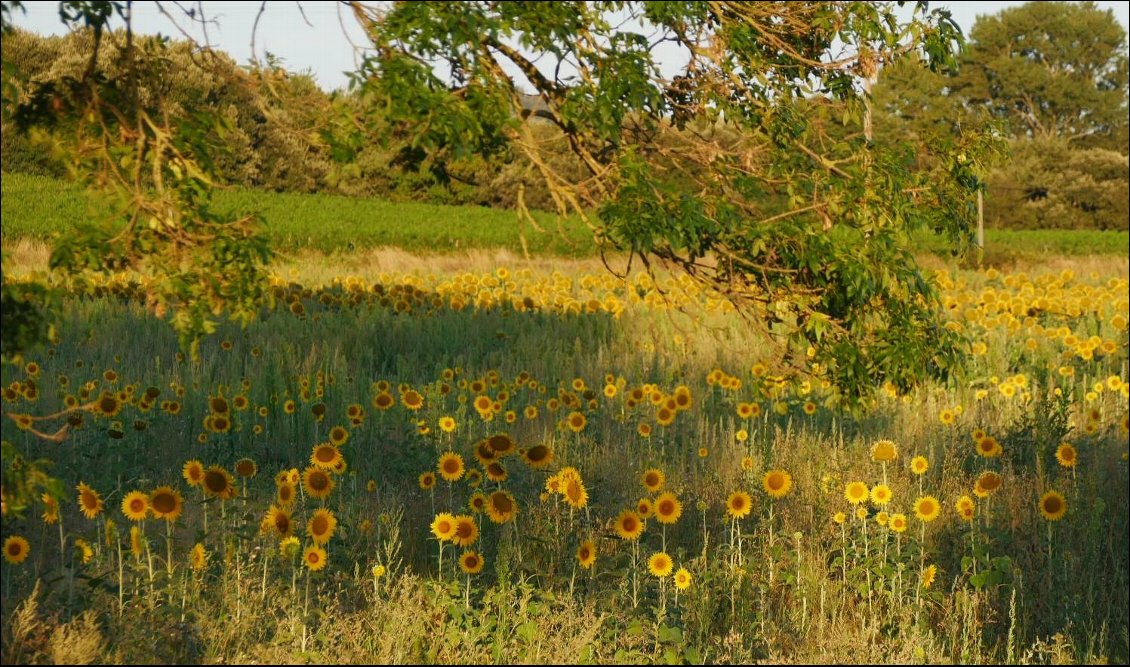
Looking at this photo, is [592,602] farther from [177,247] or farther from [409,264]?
[409,264]

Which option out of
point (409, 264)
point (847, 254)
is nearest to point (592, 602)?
point (847, 254)

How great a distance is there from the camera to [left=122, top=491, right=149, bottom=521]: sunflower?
3768mm

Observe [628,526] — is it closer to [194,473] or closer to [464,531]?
[464,531]

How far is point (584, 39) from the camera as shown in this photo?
3.75 metres

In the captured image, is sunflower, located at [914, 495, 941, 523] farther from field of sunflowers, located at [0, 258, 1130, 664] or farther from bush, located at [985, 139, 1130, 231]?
bush, located at [985, 139, 1130, 231]

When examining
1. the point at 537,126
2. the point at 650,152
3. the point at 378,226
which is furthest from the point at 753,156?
the point at 378,226

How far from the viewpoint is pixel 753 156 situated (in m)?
4.46

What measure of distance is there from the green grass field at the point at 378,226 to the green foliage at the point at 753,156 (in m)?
15.3

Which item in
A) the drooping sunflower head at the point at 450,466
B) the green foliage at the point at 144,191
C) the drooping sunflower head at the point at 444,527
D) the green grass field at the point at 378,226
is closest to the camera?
the green foliage at the point at 144,191

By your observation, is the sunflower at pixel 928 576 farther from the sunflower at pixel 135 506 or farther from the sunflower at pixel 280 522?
the sunflower at pixel 135 506

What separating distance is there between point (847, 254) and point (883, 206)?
0.30 meters

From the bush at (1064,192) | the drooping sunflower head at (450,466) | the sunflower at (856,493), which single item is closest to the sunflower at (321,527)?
the drooping sunflower head at (450,466)

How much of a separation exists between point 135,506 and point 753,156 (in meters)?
2.61

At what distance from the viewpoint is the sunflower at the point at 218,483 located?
382cm
